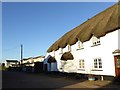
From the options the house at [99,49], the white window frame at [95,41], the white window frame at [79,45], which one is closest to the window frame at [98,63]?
the house at [99,49]

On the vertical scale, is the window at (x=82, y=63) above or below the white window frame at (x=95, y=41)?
below

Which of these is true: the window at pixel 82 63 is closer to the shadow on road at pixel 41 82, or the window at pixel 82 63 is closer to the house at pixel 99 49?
the house at pixel 99 49

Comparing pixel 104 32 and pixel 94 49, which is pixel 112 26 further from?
pixel 94 49

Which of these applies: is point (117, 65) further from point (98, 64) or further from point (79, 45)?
point (79, 45)

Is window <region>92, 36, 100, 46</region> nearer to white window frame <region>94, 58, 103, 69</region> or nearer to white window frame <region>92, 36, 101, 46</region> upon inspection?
white window frame <region>92, 36, 101, 46</region>

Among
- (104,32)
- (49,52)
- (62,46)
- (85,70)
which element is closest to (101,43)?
(104,32)

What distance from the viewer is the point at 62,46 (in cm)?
3412

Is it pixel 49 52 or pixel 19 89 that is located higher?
pixel 49 52

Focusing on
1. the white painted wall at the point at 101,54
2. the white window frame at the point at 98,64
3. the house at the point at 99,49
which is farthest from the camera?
the white window frame at the point at 98,64

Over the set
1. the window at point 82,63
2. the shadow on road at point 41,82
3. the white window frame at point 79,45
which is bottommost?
the shadow on road at point 41,82

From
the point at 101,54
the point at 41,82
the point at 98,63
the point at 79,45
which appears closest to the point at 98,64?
the point at 98,63

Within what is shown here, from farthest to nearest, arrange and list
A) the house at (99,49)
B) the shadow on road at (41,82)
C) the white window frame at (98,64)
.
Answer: the white window frame at (98,64) → the house at (99,49) → the shadow on road at (41,82)

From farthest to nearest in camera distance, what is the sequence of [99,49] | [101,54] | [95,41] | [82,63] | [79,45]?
[79,45]
[82,63]
[95,41]
[99,49]
[101,54]

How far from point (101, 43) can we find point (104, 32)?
149 centimetres
